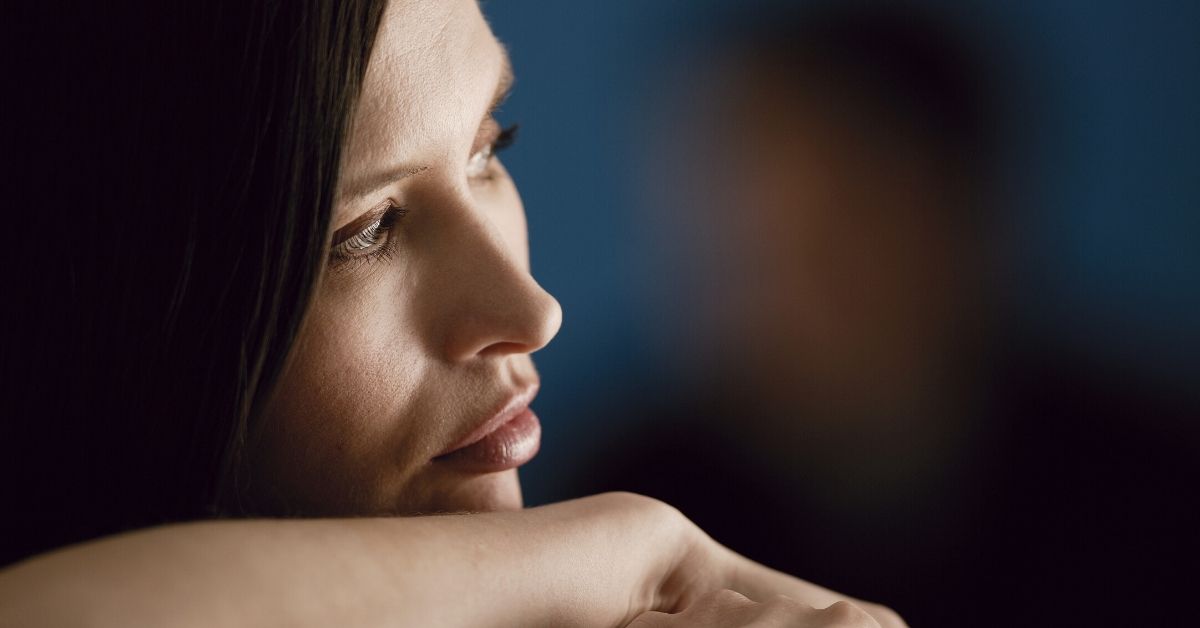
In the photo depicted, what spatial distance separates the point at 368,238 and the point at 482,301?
0.08 m

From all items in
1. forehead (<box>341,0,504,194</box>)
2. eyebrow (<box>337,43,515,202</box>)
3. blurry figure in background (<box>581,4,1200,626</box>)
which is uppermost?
forehead (<box>341,0,504,194</box>)

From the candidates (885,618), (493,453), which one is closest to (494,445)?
(493,453)

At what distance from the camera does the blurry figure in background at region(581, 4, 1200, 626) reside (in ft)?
4.86

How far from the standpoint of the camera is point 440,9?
2.14 feet

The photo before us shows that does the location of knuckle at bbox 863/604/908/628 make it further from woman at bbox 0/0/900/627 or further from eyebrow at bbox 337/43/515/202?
eyebrow at bbox 337/43/515/202

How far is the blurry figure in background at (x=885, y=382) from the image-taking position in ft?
4.86

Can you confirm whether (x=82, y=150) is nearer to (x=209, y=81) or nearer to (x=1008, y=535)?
(x=209, y=81)

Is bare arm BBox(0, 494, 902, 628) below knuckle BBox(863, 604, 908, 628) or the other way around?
the other way around

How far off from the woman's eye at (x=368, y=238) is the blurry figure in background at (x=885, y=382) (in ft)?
3.26

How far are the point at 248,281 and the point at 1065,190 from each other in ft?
5.42

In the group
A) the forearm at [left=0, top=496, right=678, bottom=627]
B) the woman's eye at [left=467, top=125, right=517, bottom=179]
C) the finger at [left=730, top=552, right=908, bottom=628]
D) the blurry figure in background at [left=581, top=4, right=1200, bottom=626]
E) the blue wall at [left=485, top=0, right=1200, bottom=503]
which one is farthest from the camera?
the blue wall at [left=485, top=0, right=1200, bottom=503]

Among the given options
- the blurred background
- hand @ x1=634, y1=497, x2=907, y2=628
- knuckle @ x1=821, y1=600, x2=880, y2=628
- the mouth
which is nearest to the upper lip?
the mouth

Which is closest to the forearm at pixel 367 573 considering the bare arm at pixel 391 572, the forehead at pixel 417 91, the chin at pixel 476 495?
the bare arm at pixel 391 572

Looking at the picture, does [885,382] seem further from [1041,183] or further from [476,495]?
[476,495]
